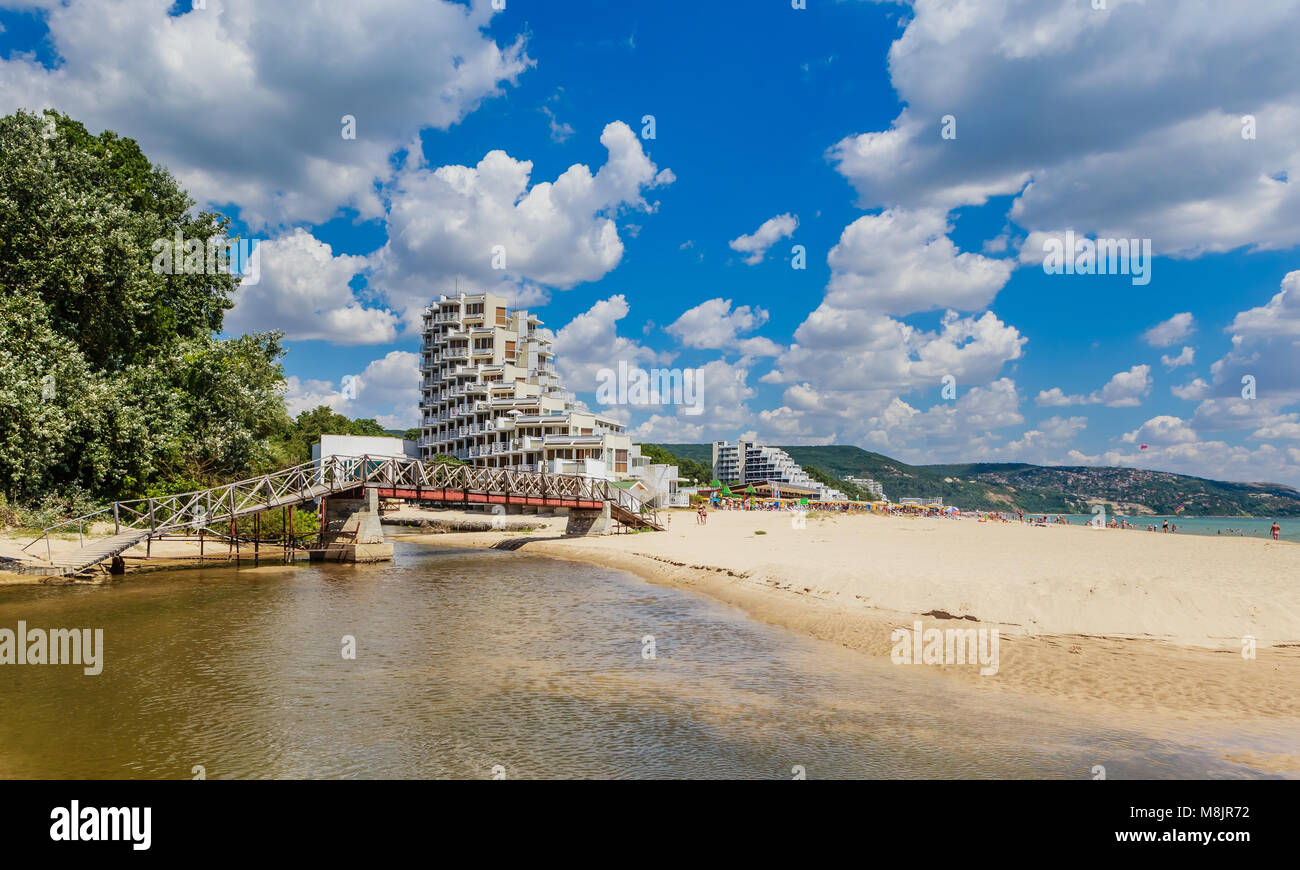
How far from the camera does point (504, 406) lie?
91.2 meters

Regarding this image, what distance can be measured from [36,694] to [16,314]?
27.8 meters

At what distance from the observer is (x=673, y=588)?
104 ft

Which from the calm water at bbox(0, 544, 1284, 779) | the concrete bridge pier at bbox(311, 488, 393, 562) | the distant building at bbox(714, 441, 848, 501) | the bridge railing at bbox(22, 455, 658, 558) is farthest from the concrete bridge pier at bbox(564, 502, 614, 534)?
the distant building at bbox(714, 441, 848, 501)

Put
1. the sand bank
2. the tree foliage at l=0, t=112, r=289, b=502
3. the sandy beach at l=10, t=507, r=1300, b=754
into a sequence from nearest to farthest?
the sandy beach at l=10, t=507, r=1300, b=754 → the sand bank → the tree foliage at l=0, t=112, r=289, b=502

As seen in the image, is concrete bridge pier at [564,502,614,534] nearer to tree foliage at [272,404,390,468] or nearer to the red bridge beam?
the red bridge beam

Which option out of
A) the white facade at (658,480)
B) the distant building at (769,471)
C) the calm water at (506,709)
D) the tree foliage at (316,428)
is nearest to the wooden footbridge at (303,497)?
the calm water at (506,709)

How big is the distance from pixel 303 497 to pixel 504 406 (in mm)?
53344

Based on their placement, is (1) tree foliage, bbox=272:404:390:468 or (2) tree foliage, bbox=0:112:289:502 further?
(1) tree foliage, bbox=272:404:390:468

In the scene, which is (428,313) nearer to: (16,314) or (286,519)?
(286,519)

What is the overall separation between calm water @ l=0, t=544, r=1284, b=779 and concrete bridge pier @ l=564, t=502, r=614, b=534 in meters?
32.9

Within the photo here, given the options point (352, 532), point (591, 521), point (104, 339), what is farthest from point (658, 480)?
point (104, 339)

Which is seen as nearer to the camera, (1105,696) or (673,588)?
(1105,696)

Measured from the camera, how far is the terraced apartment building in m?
84.8
